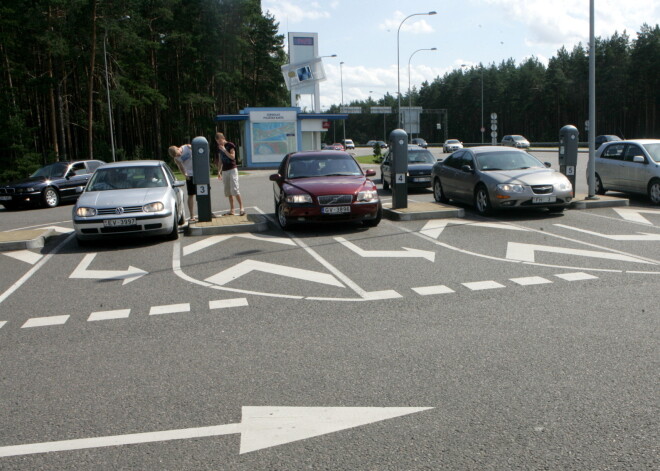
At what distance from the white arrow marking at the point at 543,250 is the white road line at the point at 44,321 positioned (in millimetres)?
6182

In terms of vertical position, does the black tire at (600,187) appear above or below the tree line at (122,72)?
below

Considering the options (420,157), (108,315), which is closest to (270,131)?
(420,157)

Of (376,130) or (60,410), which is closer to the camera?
(60,410)

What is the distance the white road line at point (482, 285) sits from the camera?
741 centimetres

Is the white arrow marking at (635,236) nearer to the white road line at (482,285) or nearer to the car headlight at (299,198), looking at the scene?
the white road line at (482,285)

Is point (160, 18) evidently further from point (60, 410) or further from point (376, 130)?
point (376, 130)

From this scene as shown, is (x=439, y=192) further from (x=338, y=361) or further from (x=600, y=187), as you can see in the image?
(x=338, y=361)

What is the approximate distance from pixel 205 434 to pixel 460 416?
5.10 ft

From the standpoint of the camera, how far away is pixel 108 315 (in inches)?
263

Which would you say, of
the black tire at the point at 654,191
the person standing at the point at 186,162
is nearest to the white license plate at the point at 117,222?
the person standing at the point at 186,162

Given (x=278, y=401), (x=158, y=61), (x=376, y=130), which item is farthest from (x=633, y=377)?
(x=376, y=130)

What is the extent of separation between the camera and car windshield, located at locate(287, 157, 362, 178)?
→ 42.7 feet

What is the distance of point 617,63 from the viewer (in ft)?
242

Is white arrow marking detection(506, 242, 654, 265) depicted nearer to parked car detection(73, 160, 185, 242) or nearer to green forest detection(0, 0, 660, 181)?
parked car detection(73, 160, 185, 242)
